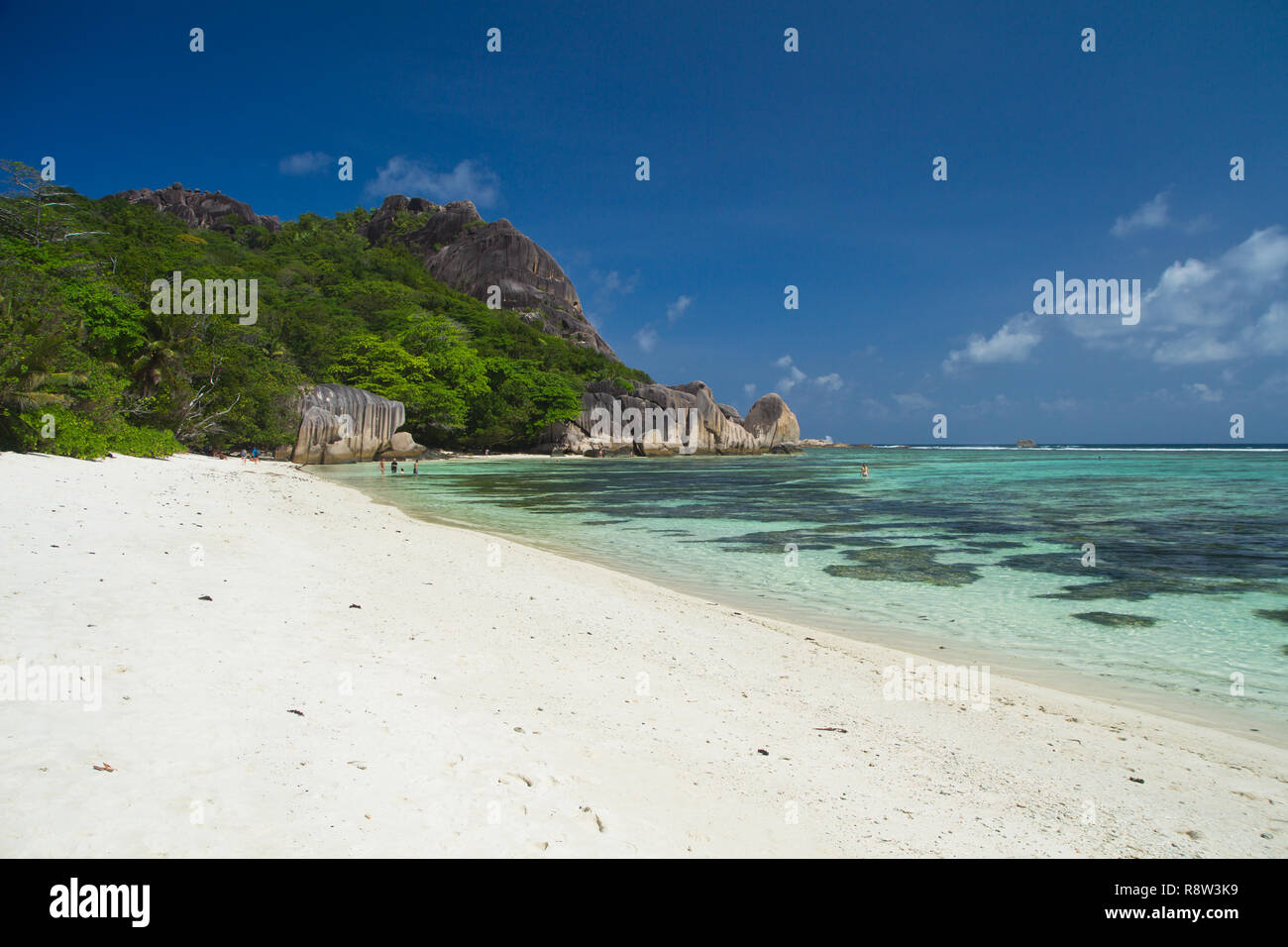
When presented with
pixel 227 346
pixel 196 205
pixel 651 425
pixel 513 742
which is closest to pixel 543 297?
→ pixel 651 425

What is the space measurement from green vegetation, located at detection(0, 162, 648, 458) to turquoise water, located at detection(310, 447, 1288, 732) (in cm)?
989

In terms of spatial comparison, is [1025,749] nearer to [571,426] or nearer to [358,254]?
[571,426]

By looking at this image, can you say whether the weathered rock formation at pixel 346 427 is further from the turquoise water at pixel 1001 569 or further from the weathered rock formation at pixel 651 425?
the weathered rock formation at pixel 651 425

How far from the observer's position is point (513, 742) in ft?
12.6

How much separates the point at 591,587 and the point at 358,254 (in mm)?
97767

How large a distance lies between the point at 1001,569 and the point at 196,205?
139 metres

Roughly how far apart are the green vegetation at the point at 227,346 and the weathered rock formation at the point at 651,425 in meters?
2.97

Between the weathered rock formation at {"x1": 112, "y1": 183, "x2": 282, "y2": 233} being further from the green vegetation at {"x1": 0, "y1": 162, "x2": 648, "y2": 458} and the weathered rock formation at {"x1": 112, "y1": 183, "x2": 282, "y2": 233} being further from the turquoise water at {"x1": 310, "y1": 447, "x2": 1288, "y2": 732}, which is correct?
the turquoise water at {"x1": 310, "y1": 447, "x2": 1288, "y2": 732}

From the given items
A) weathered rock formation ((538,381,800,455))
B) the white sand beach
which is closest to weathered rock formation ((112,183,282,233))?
weathered rock formation ((538,381,800,455))

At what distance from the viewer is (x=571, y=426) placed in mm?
71688

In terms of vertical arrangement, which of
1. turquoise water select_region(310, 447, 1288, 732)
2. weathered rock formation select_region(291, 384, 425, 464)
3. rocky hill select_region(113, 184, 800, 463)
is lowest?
turquoise water select_region(310, 447, 1288, 732)

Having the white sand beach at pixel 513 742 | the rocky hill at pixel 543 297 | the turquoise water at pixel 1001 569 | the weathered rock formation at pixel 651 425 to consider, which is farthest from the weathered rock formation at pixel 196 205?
the white sand beach at pixel 513 742

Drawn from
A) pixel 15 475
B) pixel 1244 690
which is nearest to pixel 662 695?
pixel 1244 690

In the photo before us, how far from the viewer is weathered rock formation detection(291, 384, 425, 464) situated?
131ft
